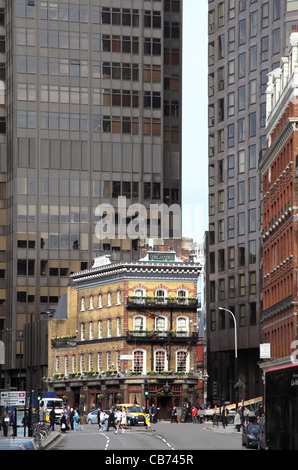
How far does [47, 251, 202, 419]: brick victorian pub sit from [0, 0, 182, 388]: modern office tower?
1158 inches

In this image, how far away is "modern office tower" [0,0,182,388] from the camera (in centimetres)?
16225

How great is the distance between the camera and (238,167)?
144250 millimetres

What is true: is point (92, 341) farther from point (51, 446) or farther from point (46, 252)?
point (51, 446)

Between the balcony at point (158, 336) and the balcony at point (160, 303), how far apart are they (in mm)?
2911

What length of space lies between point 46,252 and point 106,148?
1821 centimetres

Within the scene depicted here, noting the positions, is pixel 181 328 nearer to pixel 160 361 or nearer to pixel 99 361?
pixel 160 361

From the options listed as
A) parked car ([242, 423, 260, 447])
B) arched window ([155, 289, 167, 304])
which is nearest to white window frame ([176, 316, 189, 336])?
arched window ([155, 289, 167, 304])

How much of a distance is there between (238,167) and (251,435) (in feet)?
286

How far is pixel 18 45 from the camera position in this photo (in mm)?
164750

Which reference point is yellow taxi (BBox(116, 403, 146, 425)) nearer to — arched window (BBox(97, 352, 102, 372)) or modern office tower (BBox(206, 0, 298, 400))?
arched window (BBox(97, 352, 102, 372))

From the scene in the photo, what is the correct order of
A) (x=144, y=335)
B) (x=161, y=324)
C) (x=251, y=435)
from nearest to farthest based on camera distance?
(x=251, y=435) < (x=144, y=335) < (x=161, y=324)

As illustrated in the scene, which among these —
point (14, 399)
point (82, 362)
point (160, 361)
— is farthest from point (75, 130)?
point (14, 399)

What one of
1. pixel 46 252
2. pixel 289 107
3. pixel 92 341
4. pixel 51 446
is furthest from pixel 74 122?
pixel 51 446

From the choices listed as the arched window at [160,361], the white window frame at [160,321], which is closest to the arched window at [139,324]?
the white window frame at [160,321]
